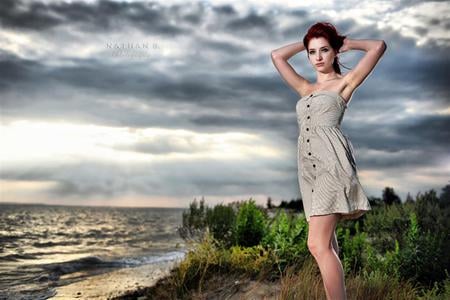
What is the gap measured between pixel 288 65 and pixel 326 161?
3.37 feet

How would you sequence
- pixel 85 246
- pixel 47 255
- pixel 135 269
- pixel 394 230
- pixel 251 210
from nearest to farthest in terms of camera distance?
pixel 251 210
pixel 394 230
pixel 135 269
pixel 47 255
pixel 85 246

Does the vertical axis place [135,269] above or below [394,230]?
below

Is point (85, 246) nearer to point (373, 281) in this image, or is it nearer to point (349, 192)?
point (373, 281)

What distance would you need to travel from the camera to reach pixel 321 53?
14.3 ft

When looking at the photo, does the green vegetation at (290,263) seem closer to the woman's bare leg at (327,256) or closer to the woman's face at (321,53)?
the woman's bare leg at (327,256)

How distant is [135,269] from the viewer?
41.8 ft

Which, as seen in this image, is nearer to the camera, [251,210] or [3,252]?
[251,210]

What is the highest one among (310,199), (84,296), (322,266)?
(310,199)

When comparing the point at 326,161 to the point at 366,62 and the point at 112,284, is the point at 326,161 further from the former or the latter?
the point at 112,284

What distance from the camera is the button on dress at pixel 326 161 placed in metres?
4.06

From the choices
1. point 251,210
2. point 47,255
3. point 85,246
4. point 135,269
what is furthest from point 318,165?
point 85,246

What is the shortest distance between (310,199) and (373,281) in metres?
2.48

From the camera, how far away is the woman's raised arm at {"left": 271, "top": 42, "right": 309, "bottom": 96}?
4.61 m

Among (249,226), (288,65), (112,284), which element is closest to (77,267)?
(112,284)
